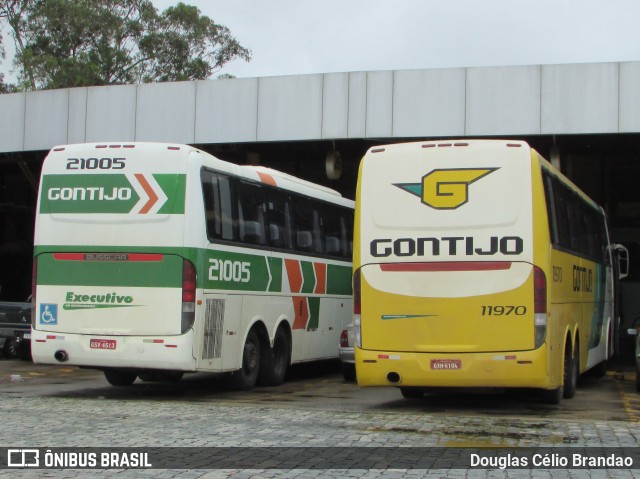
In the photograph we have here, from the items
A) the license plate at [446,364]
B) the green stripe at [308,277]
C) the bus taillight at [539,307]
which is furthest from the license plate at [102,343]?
the bus taillight at [539,307]

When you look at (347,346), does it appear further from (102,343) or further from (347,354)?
(102,343)

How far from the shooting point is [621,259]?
2288 cm

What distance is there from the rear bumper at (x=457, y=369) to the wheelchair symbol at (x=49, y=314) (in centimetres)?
425

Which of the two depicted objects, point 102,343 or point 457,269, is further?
point 102,343

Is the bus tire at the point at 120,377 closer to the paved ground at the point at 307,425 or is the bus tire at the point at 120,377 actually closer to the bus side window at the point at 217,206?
the paved ground at the point at 307,425

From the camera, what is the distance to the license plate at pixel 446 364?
12.5m

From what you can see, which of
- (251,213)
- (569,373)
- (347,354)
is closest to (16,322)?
(347,354)

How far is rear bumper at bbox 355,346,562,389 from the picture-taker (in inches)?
486

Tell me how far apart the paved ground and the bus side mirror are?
5.96 m

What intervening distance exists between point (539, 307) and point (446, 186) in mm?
1844

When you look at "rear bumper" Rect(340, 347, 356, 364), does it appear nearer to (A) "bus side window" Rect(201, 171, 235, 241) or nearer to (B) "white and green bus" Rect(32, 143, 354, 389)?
(B) "white and green bus" Rect(32, 143, 354, 389)

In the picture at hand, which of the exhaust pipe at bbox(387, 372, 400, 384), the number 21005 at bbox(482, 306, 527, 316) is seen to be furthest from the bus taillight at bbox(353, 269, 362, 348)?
the number 21005 at bbox(482, 306, 527, 316)

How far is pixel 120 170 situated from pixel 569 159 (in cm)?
1643

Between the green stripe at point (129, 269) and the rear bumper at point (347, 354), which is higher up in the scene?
the green stripe at point (129, 269)
